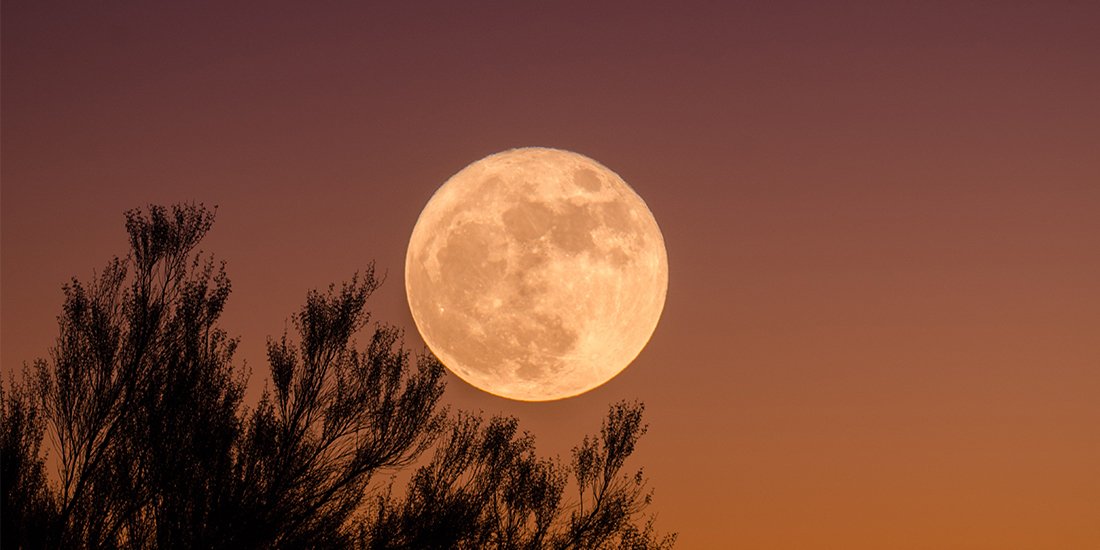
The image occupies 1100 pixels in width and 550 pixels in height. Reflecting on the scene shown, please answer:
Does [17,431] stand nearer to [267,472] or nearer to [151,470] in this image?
[151,470]

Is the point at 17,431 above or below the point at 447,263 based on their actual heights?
below

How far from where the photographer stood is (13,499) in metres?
14.5

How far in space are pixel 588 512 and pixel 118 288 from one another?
8.92 meters

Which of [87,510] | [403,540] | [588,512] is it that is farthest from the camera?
[588,512]

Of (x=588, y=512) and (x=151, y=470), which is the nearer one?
(x=151, y=470)

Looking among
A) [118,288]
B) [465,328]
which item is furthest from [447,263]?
[118,288]

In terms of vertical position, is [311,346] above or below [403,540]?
above

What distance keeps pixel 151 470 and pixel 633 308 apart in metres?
7.37

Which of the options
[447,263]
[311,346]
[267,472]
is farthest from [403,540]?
[447,263]

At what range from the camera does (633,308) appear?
51.6 ft

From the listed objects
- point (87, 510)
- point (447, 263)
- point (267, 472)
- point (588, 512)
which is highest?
point (447, 263)

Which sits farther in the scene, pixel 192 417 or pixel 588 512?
pixel 588 512

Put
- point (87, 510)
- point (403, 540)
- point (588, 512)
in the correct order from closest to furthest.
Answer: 1. point (87, 510)
2. point (403, 540)
3. point (588, 512)

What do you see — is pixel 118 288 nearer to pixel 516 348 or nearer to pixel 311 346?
pixel 311 346
